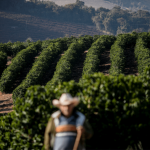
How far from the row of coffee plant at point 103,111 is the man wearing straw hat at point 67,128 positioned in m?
1.14

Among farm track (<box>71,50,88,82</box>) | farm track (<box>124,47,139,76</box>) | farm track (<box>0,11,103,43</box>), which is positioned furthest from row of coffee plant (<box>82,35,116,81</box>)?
farm track (<box>0,11,103,43</box>)

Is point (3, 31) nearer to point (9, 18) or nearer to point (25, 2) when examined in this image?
point (9, 18)

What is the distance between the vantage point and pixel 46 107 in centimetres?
438

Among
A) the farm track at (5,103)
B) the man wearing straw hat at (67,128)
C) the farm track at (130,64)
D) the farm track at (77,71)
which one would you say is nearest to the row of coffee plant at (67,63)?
the farm track at (77,71)

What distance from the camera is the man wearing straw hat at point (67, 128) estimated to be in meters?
3.06

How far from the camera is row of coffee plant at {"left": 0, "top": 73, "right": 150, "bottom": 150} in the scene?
443 cm

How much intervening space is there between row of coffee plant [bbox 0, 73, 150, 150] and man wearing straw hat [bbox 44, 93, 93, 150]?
3.73 ft

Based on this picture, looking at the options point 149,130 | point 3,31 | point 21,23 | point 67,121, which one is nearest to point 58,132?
point 67,121

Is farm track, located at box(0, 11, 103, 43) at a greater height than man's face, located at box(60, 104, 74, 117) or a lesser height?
greater

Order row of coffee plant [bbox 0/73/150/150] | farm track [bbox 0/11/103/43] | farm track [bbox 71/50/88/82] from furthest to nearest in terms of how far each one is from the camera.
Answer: farm track [bbox 0/11/103/43] → farm track [bbox 71/50/88/82] → row of coffee plant [bbox 0/73/150/150]

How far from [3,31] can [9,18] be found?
45.2 feet

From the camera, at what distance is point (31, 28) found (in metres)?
126

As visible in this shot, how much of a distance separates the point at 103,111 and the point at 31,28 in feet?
427

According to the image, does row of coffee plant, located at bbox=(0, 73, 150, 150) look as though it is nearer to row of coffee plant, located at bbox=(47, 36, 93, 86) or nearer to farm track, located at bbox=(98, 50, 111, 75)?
row of coffee plant, located at bbox=(47, 36, 93, 86)
